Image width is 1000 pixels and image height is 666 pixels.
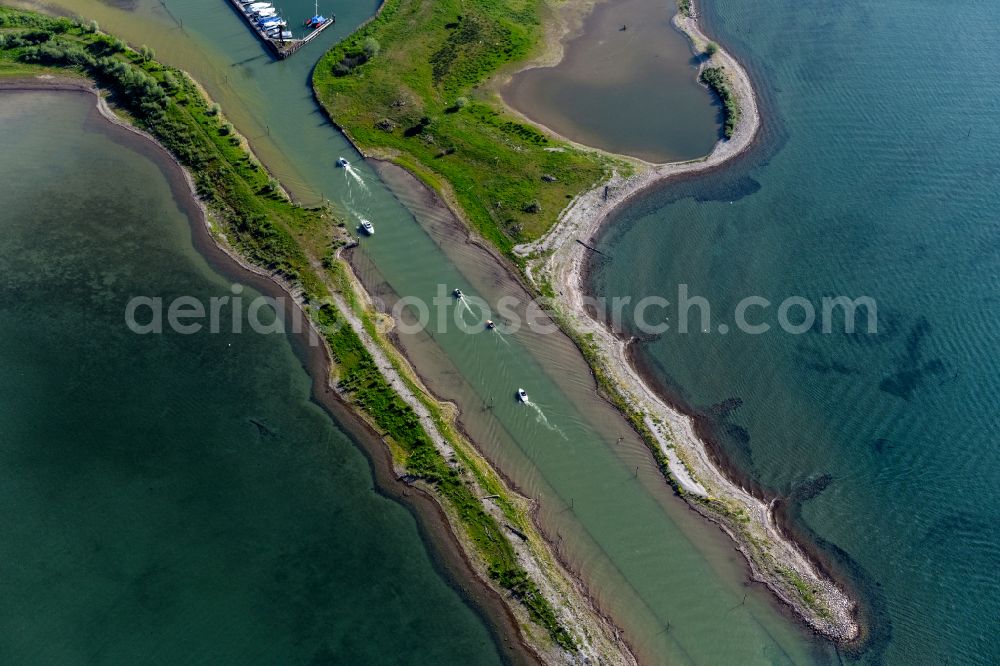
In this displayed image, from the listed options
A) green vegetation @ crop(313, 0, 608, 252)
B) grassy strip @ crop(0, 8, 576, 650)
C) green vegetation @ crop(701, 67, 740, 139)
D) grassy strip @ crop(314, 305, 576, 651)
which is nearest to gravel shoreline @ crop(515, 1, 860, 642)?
green vegetation @ crop(701, 67, 740, 139)

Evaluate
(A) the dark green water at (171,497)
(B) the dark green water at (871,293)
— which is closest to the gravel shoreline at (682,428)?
(B) the dark green water at (871,293)

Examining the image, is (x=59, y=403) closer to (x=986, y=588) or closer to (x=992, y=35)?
(x=986, y=588)

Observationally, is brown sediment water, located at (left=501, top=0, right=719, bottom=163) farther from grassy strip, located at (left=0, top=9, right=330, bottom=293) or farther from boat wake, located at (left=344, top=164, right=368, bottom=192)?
grassy strip, located at (left=0, top=9, right=330, bottom=293)

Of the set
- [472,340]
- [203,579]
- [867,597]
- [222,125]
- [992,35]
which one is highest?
[992,35]

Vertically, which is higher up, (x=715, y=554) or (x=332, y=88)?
(x=332, y=88)

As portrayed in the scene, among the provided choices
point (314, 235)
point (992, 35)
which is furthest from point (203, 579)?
point (992, 35)

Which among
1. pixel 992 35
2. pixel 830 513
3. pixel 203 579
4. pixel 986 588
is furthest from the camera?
pixel 992 35

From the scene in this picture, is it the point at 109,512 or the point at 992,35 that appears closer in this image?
the point at 109,512
